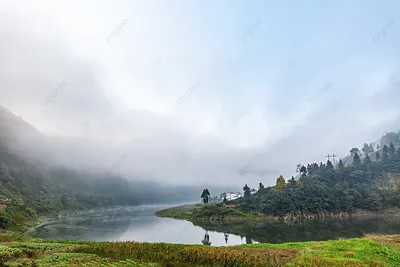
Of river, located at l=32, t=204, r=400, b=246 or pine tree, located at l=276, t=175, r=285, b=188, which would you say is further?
pine tree, located at l=276, t=175, r=285, b=188

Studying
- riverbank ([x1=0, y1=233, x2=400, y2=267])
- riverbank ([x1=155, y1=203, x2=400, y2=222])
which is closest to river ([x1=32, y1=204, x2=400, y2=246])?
riverbank ([x1=155, y1=203, x2=400, y2=222])

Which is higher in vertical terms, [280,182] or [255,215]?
[280,182]

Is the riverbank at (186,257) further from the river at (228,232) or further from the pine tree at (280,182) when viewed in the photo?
the pine tree at (280,182)

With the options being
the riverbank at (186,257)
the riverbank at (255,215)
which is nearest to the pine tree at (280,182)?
the riverbank at (255,215)

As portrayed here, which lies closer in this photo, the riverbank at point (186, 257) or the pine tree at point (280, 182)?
the riverbank at point (186, 257)

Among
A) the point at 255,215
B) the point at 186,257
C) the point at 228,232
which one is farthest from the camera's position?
the point at 255,215

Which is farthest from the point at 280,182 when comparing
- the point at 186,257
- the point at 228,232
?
the point at 186,257

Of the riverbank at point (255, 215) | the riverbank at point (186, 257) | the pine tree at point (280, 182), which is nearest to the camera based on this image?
the riverbank at point (186, 257)

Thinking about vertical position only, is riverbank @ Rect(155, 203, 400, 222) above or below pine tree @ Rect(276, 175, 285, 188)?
below

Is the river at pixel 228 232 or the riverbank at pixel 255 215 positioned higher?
the riverbank at pixel 255 215

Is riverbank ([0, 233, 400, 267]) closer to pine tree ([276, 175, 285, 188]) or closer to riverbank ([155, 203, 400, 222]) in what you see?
riverbank ([155, 203, 400, 222])

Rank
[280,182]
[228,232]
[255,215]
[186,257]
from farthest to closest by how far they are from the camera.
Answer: [280,182]
[255,215]
[228,232]
[186,257]

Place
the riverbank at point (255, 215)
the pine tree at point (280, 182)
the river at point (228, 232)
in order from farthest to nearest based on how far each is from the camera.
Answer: the pine tree at point (280, 182) < the riverbank at point (255, 215) < the river at point (228, 232)

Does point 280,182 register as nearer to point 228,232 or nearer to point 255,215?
point 255,215
